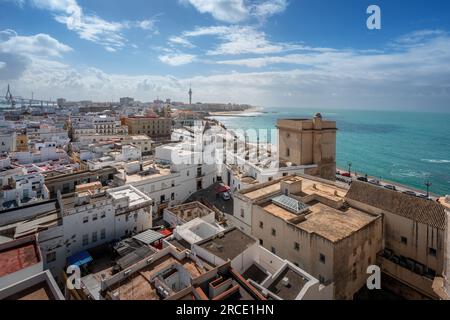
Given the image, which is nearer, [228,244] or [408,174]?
[228,244]

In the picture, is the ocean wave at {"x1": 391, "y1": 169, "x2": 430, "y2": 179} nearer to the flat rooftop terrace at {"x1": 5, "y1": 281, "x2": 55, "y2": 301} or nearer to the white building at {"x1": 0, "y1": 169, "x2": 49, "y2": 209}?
the white building at {"x1": 0, "y1": 169, "x2": 49, "y2": 209}

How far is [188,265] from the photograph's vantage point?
582 inches

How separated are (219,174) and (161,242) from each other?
19356 mm

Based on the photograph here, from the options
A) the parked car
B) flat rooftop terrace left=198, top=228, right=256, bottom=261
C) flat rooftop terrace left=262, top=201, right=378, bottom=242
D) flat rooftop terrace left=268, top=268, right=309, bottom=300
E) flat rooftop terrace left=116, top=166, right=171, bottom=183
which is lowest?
flat rooftop terrace left=268, top=268, right=309, bottom=300

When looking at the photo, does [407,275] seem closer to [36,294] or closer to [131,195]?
[36,294]

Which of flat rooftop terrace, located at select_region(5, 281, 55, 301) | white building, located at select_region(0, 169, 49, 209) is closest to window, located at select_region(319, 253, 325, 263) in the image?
flat rooftop terrace, located at select_region(5, 281, 55, 301)

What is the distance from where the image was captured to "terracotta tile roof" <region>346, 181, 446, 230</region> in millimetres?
15578

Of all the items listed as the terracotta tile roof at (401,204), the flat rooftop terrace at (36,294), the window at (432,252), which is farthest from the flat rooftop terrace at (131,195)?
the window at (432,252)

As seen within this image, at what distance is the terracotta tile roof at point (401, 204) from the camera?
15.6 meters

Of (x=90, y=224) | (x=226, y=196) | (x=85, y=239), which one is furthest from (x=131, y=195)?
(x=226, y=196)

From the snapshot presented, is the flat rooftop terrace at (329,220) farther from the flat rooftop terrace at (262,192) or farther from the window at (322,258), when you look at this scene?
the flat rooftop terrace at (262,192)

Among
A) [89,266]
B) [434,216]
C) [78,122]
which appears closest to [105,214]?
[89,266]

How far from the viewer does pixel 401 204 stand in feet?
56.0
